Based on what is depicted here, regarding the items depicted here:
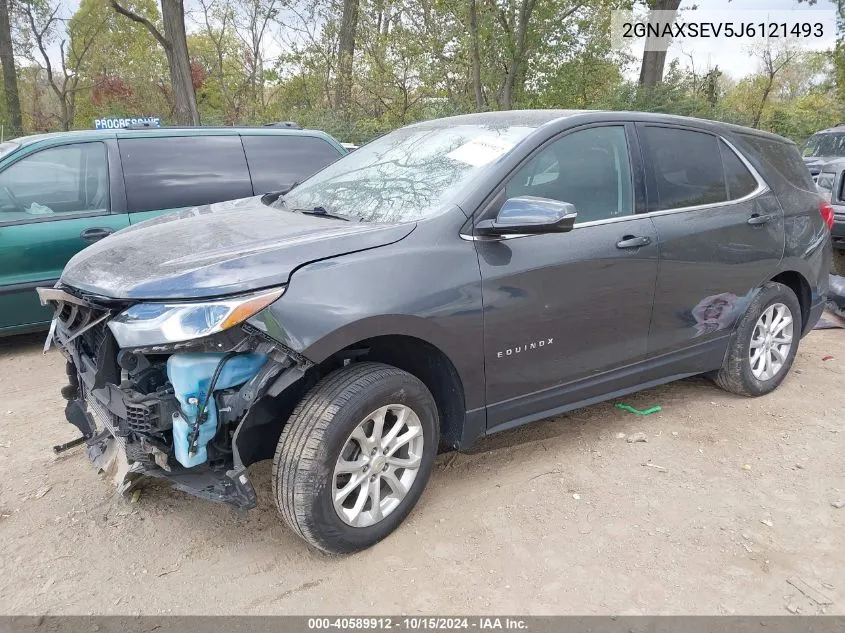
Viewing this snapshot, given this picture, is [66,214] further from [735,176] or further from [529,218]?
[735,176]

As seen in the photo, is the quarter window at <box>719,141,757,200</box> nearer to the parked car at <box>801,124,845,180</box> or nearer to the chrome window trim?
the chrome window trim

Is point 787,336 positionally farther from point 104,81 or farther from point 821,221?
point 104,81

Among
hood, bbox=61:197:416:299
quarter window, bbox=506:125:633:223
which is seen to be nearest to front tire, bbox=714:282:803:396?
quarter window, bbox=506:125:633:223

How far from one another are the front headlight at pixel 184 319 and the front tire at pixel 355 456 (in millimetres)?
447

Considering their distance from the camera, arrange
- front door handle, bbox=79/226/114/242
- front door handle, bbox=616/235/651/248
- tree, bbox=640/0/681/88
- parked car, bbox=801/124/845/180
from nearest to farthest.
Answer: front door handle, bbox=616/235/651/248 < front door handle, bbox=79/226/114/242 < parked car, bbox=801/124/845/180 < tree, bbox=640/0/681/88

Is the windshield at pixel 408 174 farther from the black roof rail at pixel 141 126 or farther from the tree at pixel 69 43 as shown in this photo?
the tree at pixel 69 43

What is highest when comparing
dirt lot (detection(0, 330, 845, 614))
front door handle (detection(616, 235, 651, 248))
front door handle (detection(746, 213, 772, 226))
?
front door handle (detection(746, 213, 772, 226))

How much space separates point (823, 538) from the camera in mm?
2879

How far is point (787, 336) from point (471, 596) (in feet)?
10.4

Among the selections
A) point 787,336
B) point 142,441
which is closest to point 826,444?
point 787,336

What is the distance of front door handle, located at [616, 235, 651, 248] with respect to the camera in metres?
3.33

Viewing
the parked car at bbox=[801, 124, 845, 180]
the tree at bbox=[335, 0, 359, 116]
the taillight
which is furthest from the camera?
the tree at bbox=[335, 0, 359, 116]

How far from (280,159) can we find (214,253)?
12.3 feet

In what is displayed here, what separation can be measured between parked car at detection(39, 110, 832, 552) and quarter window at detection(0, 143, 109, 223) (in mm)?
2313
